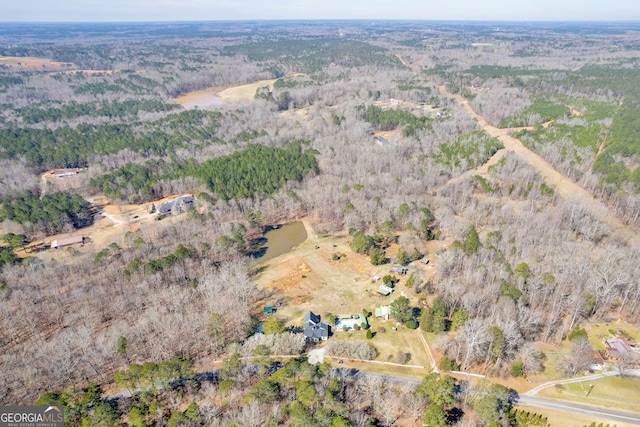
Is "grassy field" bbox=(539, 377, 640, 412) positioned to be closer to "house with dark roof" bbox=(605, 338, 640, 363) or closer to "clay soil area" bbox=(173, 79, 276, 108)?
"house with dark roof" bbox=(605, 338, 640, 363)

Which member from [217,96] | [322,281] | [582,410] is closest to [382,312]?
[322,281]

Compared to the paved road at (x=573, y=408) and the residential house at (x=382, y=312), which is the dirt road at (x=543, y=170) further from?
the residential house at (x=382, y=312)

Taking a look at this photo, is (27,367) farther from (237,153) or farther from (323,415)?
(237,153)

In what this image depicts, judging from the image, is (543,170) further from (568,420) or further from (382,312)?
(568,420)

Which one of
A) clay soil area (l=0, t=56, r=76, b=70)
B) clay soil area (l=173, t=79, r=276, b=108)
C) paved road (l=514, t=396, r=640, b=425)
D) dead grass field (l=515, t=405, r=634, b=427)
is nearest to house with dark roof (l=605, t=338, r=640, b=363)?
paved road (l=514, t=396, r=640, b=425)

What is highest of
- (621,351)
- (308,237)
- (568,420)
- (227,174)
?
(227,174)

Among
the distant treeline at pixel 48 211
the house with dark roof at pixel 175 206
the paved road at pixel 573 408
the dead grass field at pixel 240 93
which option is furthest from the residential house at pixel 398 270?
the dead grass field at pixel 240 93
